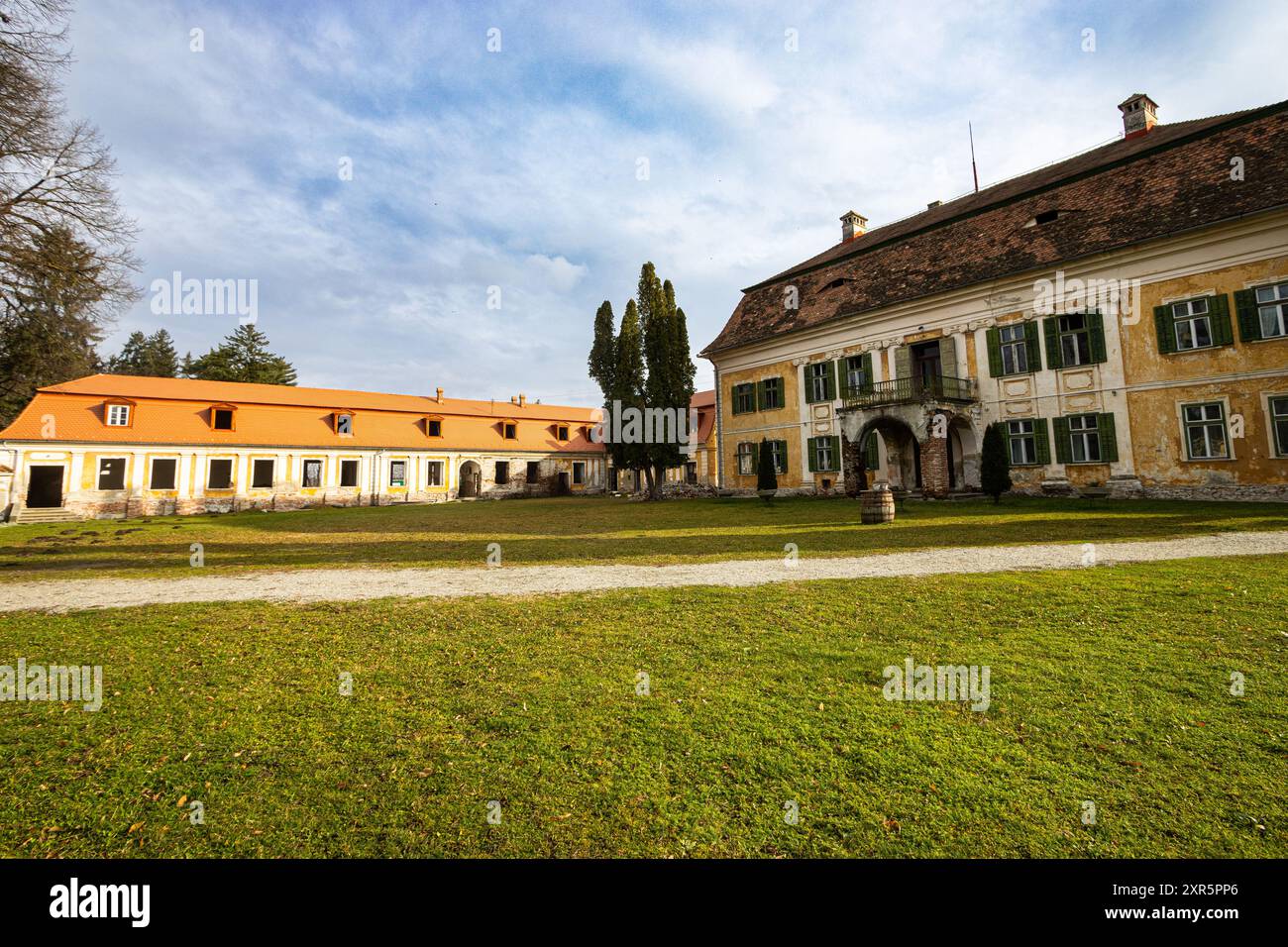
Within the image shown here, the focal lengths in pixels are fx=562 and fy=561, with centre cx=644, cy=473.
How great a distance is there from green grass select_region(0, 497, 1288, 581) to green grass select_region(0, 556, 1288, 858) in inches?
201

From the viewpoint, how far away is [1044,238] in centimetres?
2098

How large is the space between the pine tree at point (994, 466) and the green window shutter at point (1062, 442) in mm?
2240

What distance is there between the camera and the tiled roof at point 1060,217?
17375 millimetres

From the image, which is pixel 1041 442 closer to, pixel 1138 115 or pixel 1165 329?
pixel 1165 329

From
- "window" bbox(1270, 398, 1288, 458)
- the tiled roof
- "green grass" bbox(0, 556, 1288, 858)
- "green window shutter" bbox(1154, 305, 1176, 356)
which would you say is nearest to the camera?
"green grass" bbox(0, 556, 1288, 858)

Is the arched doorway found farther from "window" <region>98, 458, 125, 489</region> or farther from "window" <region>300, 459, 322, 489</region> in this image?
"window" <region>98, 458, 125, 489</region>

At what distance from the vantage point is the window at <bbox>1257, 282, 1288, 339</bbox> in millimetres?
16234

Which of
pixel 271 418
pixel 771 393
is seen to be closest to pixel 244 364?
pixel 271 418

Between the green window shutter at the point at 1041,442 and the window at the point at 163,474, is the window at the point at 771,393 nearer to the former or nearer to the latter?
the green window shutter at the point at 1041,442

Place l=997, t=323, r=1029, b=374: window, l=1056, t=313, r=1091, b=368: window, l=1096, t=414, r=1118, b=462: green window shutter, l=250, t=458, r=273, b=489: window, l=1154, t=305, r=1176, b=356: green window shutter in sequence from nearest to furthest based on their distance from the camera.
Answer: l=1154, t=305, r=1176, b=356: green window shutter
l=1096, t=414, r=1118, b=462: green window shutter
l=1056, t=313, r=1091, b=368: window
l=997, t=323, r=1029, b=374: window
l=250, t=458, r=273, b=489: window

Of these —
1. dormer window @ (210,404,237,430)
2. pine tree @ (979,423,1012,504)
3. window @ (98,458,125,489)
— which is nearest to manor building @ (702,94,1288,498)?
pine tree @ (979,423,1012,504)

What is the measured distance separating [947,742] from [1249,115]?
26174mm
